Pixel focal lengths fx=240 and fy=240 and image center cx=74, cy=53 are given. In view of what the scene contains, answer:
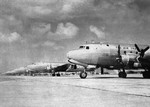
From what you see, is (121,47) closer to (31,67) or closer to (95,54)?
(95,54)

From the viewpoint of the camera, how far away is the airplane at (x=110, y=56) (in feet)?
86.7

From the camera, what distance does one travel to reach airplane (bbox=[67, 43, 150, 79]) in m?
26.4

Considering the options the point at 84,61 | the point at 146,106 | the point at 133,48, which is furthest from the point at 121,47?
the point at 146,106

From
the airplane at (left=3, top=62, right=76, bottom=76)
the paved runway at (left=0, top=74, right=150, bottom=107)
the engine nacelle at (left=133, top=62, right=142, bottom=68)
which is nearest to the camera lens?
the paved runway at (left=0, top=74, right=150, bottom=107)

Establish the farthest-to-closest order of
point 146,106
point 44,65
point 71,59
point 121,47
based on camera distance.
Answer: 1. point 44,65
2. point 121,47
3. point 71,59
4. point 146,106

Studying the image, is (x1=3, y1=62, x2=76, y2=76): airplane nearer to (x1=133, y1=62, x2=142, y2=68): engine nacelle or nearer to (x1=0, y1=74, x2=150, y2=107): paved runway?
(x1=133, y1=62, x2=142, y2=68): engine nacelle

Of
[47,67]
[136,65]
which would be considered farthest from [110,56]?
[47,67]

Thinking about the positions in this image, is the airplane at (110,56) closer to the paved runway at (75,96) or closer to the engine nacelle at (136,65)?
the engine nacelle at (136,65)

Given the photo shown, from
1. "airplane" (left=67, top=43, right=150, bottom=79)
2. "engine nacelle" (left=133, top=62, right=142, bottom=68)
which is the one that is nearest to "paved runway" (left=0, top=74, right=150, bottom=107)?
"airplane" (left=67, top=43, right=150, bottom=79)

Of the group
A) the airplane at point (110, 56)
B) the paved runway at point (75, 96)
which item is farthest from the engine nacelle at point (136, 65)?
the paved runway at point (75, 96)

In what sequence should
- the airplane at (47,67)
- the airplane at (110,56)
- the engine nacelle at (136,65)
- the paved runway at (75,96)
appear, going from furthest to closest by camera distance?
the airplane at (47,67) < the engine nacelle at (136,65) < the airplane at (110,56) < the paved runway at (75,96)

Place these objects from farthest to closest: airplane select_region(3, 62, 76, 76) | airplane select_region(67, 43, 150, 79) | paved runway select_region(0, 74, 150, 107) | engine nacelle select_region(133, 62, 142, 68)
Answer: airplane select_region(3, 62, 76, 76)
engine nacelle select_region(133, 62, 142, 68)
airplane select_region(67, 43, 150, 79)
paved runway select_region(0, 74, 150, 107)

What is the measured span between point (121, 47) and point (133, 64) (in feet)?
9.06

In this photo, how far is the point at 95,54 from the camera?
89.9 ft
